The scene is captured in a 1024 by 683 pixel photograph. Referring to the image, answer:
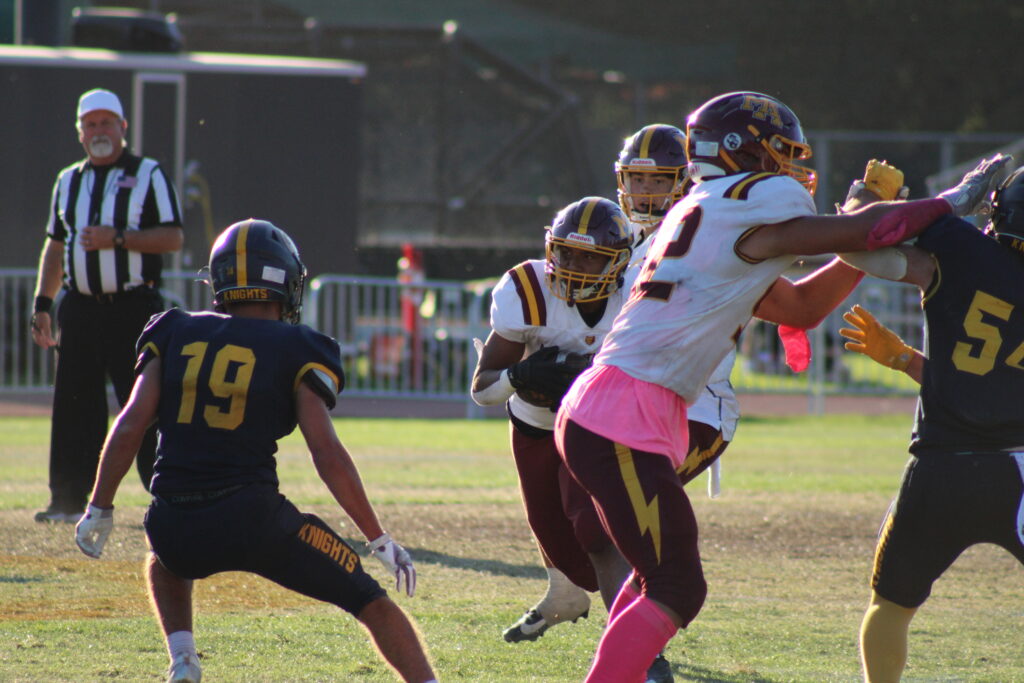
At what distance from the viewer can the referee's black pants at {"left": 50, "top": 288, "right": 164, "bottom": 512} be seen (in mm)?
7699

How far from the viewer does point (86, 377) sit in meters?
7.74

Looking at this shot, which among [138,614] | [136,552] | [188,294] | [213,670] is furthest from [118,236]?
[188,294]

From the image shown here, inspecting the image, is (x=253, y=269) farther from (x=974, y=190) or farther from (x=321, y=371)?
(x=974, y=190)

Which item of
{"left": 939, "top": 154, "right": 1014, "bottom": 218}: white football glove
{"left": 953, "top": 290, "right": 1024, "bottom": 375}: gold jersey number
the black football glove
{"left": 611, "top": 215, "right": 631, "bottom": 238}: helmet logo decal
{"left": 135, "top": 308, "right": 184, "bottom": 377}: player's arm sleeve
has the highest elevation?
{"left": 939, "top": 154, "right": 1014, "bottom": 218}: white football glove

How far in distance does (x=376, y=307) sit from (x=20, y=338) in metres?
4.13

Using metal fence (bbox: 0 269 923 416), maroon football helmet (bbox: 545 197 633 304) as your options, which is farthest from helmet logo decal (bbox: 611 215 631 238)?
metal fence (bbox: 0 269 923 416)

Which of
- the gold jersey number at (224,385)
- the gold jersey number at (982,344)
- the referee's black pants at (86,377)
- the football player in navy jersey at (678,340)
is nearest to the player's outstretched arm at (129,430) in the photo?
the gold jersey number at (224,385)

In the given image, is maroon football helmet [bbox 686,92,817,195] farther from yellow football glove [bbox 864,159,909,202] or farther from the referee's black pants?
the referee's black pants

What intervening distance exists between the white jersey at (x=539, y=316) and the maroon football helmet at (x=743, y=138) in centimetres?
97

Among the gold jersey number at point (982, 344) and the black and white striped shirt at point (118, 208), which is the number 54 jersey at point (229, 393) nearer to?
the gold jersey number at point (982, 344)

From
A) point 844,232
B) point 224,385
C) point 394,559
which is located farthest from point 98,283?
point 844,232

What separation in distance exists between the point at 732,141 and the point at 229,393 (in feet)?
5.44

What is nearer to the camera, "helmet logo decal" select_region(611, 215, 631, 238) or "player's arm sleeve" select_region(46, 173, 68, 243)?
"helmet logo decal" select_region(611, 215, 631, 238)

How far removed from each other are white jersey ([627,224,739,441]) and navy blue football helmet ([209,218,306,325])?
1.44 metres
